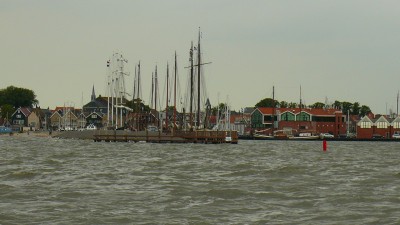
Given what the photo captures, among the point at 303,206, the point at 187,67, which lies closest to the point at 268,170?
the point at 303,206

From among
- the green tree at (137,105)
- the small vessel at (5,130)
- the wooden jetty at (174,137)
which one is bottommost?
the wooden jetty at (174,137)

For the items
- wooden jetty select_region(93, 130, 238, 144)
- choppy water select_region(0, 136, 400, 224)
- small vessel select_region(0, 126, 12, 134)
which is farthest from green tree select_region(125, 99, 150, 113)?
choppy water select_region(0, 136, 400, 224)

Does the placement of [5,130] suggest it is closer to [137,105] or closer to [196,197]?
[137,105]

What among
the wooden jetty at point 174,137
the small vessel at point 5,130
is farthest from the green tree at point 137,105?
the small vessel at point 5,130

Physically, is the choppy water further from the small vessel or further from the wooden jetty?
the small vessel

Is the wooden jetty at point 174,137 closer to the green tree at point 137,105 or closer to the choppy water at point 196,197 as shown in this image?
the green tree at point 137,105

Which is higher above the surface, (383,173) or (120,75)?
(120,75)

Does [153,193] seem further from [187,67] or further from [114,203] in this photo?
[187,67]

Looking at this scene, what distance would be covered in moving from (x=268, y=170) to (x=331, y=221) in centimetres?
2013

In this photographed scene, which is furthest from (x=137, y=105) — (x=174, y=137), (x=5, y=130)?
(x=5, y=130)

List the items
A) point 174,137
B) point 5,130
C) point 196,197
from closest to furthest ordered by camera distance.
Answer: point 196,197, point 174,137, point 5,130

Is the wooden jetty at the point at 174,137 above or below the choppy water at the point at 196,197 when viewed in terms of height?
above

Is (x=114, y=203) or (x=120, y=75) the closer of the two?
(x=114, y=203)

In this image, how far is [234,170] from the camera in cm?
4212
